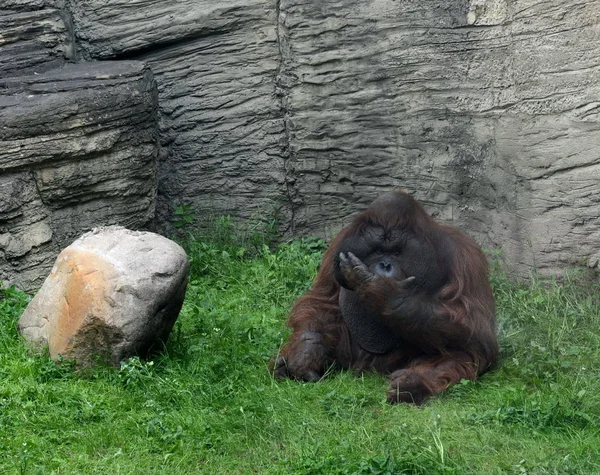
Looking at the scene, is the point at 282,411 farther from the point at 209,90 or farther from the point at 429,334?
the point at 209,90

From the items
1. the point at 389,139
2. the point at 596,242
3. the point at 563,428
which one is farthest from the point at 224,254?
the point at 563,428

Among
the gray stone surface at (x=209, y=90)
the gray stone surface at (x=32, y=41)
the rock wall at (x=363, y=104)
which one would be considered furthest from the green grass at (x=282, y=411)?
the gray stone surface at (x=32, y=41)

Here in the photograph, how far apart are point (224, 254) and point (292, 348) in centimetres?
162

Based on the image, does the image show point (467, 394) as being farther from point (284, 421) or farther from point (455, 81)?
point (455, 81)

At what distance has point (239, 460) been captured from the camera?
3803 mm

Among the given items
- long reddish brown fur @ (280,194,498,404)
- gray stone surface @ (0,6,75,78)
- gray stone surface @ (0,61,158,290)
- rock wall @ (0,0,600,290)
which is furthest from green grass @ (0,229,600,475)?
gray stone surface @ (0,6,75,78)

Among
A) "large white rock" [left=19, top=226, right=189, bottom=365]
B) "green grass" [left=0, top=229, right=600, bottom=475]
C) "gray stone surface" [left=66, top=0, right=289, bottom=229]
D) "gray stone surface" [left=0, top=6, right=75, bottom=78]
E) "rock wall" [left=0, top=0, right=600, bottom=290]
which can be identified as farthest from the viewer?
"gray stone surface" [left=66, top=0, right=289, bottom=229]

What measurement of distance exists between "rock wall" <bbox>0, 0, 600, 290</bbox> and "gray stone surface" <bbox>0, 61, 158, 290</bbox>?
6cm

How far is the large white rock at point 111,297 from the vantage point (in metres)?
4.45

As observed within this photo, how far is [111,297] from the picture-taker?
4.44 m

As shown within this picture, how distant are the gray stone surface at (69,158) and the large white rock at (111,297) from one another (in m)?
0.87

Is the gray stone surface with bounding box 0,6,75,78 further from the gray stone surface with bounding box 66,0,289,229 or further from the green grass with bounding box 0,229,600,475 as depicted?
the green grass with bounding box 0,229,600,475

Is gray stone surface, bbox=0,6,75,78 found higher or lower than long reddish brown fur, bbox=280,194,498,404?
higher

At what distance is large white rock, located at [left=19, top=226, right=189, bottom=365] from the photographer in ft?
14.6
